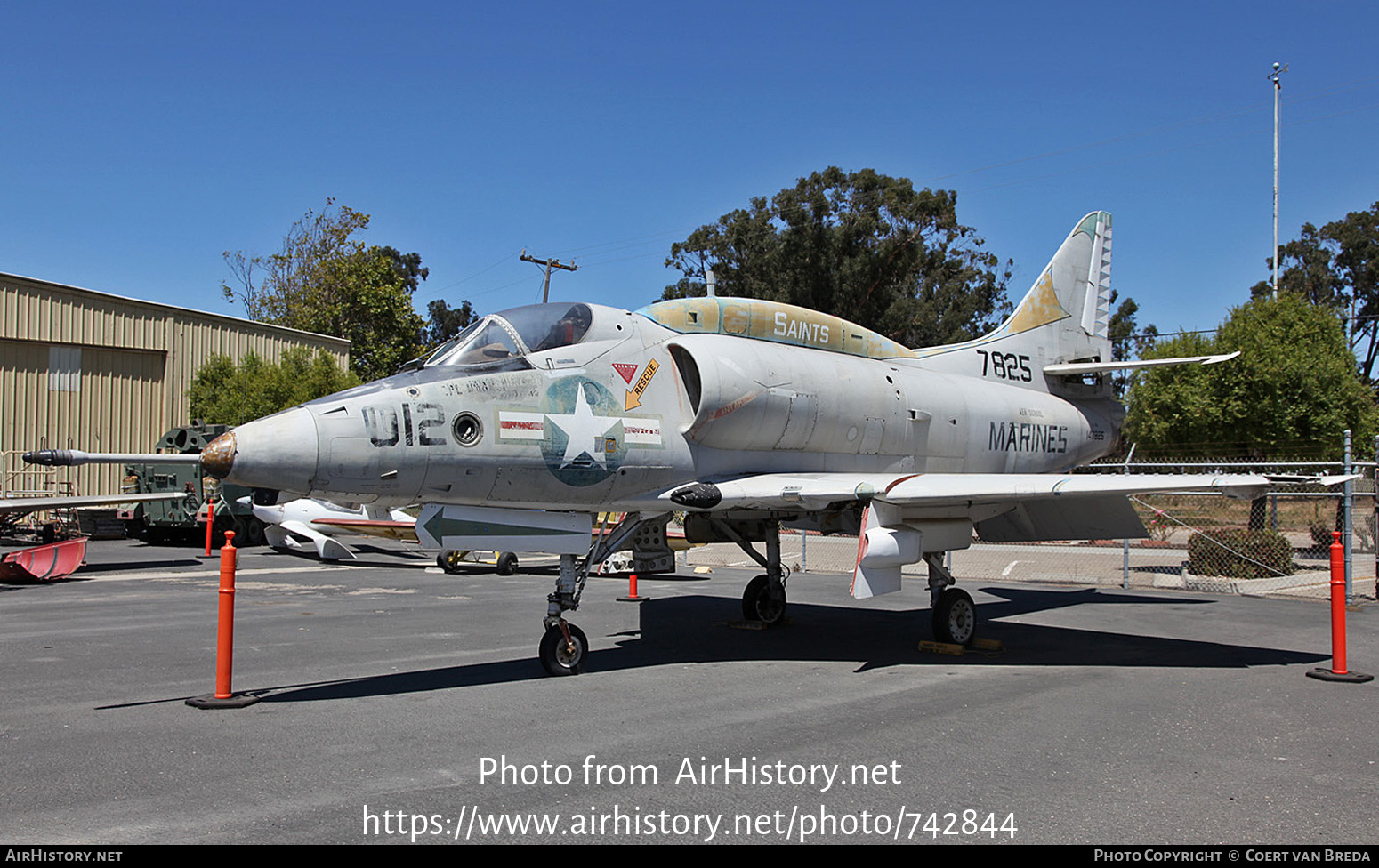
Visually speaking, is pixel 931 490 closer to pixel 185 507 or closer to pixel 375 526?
pixel 375 526

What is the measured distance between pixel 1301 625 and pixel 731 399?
8255 mm

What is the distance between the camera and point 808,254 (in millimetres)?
44594

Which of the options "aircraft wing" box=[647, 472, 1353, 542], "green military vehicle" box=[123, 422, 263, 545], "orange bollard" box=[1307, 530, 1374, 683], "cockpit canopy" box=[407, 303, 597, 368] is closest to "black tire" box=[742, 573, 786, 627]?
Result: "aircraft wing" box=[647, 472, 1353, 542]

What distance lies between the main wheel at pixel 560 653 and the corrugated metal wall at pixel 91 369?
96.0ft

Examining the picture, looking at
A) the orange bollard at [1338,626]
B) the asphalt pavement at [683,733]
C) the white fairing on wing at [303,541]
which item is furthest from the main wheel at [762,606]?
the white fairing on wing at [303,541]

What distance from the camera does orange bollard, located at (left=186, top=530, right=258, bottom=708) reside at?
677 cm

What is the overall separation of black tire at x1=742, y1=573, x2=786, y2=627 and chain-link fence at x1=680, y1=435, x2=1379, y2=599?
103 inches

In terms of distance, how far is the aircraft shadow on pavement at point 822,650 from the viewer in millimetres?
8266

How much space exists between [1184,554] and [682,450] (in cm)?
1828

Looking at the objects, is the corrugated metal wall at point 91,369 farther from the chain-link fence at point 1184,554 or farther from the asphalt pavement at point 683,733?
the asphalt pavement at point 683,733

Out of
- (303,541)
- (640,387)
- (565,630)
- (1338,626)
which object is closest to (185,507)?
(303,541)

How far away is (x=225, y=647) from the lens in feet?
22.9

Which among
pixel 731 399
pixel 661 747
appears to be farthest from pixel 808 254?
pixel 661 747

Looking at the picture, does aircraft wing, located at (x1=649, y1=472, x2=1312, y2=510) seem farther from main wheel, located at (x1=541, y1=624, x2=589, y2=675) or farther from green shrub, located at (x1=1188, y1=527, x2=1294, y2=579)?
green shrub, located at (x1=1188, y1=527, x2=1294, y2=579)
